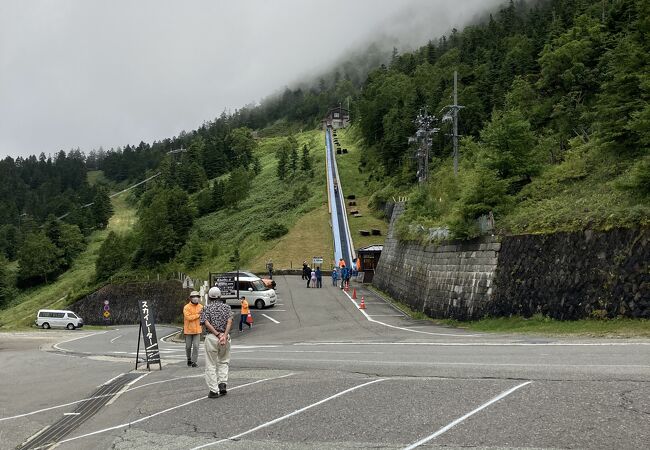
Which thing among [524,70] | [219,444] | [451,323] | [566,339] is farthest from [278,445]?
[524,70]

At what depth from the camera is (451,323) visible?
2302cm

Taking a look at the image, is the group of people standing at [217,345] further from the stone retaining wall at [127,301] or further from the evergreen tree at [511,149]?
the stone retaining wall at [127,301]

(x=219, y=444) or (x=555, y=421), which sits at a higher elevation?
(x=555, y=421)

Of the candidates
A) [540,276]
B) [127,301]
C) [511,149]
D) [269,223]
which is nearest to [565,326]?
[540,276]

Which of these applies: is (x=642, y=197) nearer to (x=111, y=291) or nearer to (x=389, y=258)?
(x=389, y=258)

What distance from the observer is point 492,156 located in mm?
25016

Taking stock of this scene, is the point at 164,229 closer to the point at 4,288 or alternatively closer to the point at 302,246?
the point at 302,246

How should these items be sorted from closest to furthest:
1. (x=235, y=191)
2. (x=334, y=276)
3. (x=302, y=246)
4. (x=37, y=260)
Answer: (x=334, y=276) < (x=302, y=246) < (x=37, y=260) < (x=235, y=191)

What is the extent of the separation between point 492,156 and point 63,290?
71.9 m

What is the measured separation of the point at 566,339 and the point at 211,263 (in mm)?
55334

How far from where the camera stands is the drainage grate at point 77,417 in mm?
8273

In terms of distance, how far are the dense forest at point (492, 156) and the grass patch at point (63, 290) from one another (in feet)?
8.66

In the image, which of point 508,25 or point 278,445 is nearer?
point 278,445

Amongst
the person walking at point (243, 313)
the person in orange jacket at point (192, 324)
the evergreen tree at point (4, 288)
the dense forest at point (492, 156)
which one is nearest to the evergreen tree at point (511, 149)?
the dense forest at point (492, 156)
